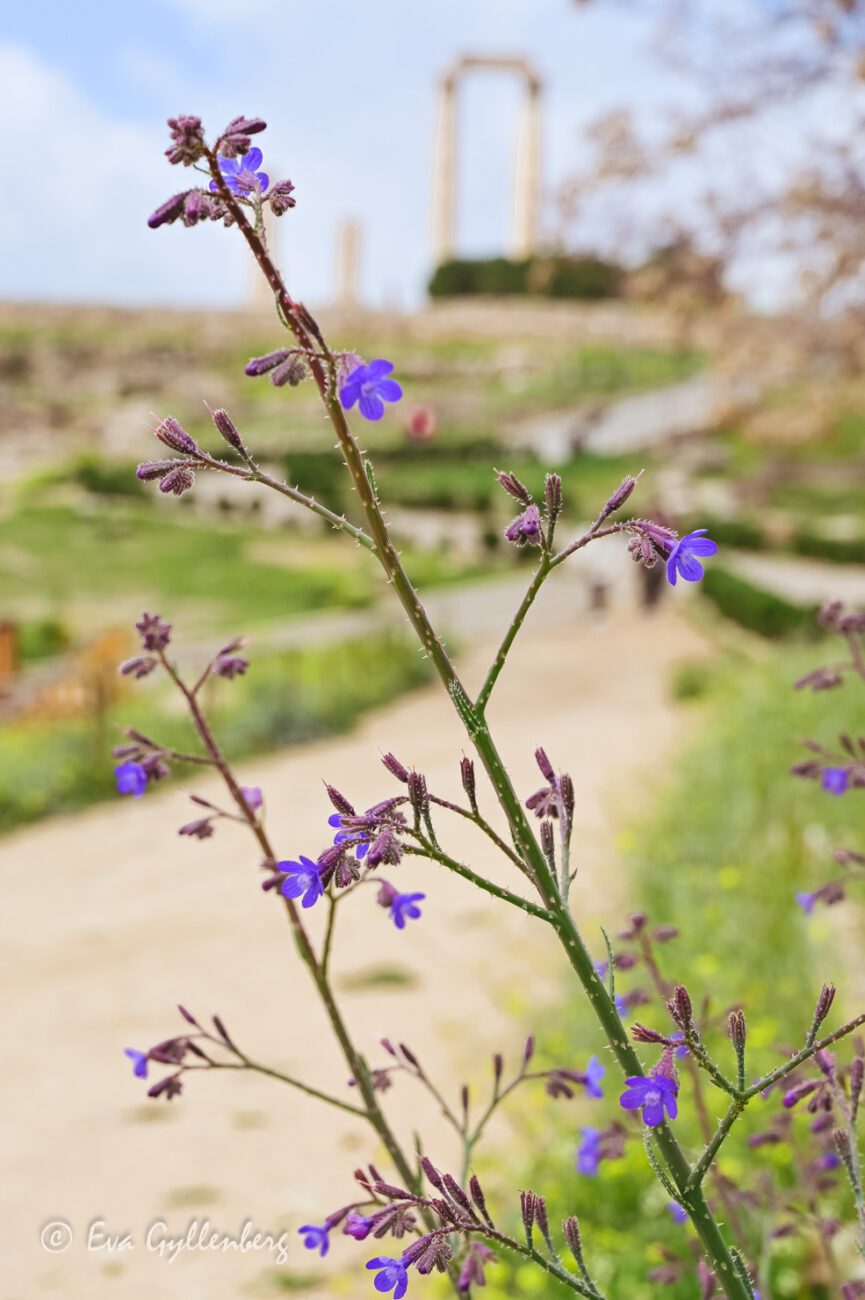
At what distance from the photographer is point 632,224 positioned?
1309 centimetres

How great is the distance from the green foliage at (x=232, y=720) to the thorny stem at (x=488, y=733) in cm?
868

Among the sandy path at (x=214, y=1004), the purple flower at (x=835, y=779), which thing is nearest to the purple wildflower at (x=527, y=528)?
the purple flower at (x=835, y=779)

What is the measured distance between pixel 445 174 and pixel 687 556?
5207 cm

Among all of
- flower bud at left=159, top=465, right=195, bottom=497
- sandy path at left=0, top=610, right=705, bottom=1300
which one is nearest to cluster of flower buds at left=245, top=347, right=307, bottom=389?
flower bud at left=159, top=465, right=195, bottom=497

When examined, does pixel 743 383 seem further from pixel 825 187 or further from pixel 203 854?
pixel 203 854

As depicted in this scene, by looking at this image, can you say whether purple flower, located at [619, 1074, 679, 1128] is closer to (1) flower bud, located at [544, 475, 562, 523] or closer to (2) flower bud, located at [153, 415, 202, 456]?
(1) flower bud, located at [544, 475, 562, 523]

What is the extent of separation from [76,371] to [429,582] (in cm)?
2120

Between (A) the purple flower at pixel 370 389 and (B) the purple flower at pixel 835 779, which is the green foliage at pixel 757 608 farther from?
(A) the purple flower at pixel 370 389

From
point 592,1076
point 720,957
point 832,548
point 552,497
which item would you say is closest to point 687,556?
point 552,497

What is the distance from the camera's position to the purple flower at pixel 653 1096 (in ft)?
4.11

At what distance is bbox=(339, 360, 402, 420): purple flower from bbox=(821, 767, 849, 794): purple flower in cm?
120

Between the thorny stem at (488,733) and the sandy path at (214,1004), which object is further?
the sandy path at (214,1004)

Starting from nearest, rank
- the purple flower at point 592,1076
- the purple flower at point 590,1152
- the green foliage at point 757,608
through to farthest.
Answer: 1. the purple flower at point 592,1076
2. the purple flower at point 590,1152
3. the green foliage at point 757,608

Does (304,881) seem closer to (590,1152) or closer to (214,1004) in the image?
(590,1152)
